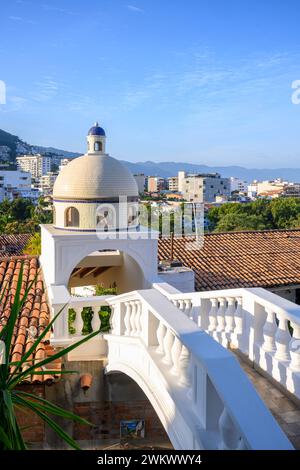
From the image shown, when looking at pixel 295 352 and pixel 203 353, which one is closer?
pixel 203 353

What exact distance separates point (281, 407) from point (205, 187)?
457 ft

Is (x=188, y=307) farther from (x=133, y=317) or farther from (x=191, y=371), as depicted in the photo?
(x=191, y=371)

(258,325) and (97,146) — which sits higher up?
(97,146)

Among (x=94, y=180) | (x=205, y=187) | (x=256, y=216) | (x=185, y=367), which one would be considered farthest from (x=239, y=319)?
(x=205, y=187)

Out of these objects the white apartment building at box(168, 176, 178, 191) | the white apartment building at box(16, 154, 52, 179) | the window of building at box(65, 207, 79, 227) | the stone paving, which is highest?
the white apartment building at box(16, 154, 52, 179)

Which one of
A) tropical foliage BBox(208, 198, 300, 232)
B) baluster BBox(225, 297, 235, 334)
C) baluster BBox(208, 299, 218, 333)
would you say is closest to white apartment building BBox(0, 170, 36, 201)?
tropical foliage BBox(208, 198, 300, 232)

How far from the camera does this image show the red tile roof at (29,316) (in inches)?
266

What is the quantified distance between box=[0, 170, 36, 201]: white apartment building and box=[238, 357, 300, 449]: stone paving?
346ft

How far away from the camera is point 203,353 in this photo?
333cm

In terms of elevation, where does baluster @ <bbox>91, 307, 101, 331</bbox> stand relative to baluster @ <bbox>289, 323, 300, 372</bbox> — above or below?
below

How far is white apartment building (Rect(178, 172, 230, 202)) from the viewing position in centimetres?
13400

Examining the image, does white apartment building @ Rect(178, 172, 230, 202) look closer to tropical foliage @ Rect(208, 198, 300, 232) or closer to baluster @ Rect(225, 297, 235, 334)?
tropical foliage @ Rect(208, 198, 300, 232)

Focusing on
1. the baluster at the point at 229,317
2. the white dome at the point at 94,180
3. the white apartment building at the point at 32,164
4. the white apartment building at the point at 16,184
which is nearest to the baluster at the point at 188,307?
the baluster at the point at 229,317
